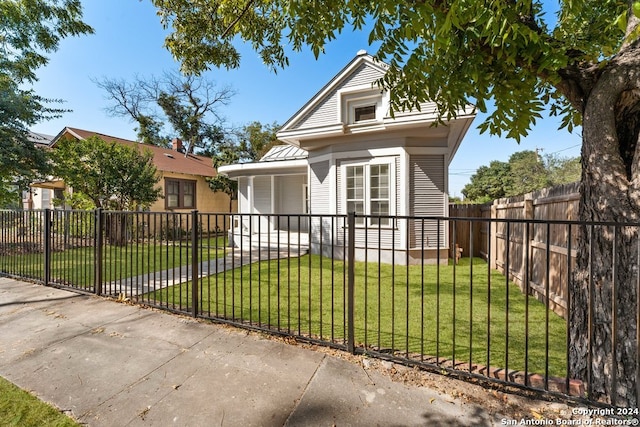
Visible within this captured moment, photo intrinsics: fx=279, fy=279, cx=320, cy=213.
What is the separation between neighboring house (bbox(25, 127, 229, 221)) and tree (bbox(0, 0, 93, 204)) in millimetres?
4771

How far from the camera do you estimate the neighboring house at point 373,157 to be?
795 cm

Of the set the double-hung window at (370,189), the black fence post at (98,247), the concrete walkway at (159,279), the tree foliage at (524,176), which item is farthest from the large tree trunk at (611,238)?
the tree foliage at (524,176)

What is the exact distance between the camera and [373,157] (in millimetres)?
8344

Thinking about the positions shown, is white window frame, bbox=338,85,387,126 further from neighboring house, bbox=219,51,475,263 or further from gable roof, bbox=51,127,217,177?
gable roof, bbox=51,127,217,177

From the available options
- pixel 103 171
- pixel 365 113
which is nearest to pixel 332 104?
pixel 365 113

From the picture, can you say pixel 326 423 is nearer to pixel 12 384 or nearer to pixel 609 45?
pixel 12 384

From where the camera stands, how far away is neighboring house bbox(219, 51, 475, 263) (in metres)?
7.95

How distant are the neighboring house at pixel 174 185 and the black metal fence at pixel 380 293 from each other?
939 centimetres

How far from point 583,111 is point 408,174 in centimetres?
562

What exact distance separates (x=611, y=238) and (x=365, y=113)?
759cm

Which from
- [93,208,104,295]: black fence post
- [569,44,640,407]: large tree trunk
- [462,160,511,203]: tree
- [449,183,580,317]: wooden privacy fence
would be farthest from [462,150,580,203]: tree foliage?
[93,208,104,295]: black fence post

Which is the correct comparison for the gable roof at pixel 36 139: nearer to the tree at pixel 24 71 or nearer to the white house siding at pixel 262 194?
the tree at pixel 24 71

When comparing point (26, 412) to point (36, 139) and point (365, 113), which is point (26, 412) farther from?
point (36, 139)

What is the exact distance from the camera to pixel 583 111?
238cm
